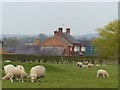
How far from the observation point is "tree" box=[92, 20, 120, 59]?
3986 inches

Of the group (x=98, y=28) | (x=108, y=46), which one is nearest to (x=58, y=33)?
(x=98, y=28)

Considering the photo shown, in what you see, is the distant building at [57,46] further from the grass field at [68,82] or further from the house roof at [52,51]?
the grass field at [68,82]

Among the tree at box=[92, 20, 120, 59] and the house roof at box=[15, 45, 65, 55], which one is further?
the house roof at box=[15, 45, 65, 55]

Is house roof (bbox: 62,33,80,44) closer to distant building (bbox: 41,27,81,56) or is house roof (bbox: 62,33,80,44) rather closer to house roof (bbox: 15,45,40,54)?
distant building (bbox: 41,27,81,56)

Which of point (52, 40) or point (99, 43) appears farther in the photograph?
point (52, 40)

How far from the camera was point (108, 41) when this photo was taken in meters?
105

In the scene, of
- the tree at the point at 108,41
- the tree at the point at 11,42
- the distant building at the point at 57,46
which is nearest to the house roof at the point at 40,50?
the distant building at the point at 57,46

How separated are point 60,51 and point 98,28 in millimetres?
15580

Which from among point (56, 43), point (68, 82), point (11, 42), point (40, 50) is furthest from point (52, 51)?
Answer: point (68, 82)

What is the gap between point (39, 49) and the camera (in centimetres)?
12356

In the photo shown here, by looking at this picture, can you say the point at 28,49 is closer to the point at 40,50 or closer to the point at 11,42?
the point at 40,50

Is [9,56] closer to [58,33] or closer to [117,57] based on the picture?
[117,57]

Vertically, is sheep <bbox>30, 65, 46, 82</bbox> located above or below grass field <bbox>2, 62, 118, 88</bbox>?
above

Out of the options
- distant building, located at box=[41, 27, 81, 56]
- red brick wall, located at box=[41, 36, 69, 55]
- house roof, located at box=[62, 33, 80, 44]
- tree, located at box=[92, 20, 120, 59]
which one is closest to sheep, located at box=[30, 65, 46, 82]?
tree, located at box=[92, 20, 120, 59]
